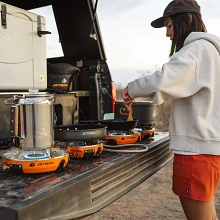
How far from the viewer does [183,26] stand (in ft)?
6.98

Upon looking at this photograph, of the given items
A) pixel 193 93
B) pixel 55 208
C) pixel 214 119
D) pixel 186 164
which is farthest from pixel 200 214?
pixel 55 208

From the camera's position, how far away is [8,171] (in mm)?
1611

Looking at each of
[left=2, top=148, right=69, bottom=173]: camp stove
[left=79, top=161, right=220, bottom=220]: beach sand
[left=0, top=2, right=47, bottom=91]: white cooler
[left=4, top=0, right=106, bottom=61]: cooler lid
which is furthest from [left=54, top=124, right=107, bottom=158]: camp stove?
[left=79, top=161, right=220, bottom=220]: beach sand

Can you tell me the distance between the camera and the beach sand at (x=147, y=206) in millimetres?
4123

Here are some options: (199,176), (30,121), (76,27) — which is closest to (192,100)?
(199,176)

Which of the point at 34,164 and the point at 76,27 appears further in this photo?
the point at 76,27

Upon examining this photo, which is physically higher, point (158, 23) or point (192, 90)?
point (158, 23)

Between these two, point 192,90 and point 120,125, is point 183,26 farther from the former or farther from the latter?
point 120,125

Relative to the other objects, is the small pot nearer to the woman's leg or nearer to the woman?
the woman

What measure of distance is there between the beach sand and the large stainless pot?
254cm

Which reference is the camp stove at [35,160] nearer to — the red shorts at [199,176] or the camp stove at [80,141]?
the camp stove at [80,141]

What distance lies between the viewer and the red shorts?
6.50 feet

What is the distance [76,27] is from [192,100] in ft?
6.42

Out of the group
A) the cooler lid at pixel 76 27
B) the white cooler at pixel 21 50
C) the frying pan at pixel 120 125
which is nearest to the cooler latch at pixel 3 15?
the white cooler at pixel 21 50
